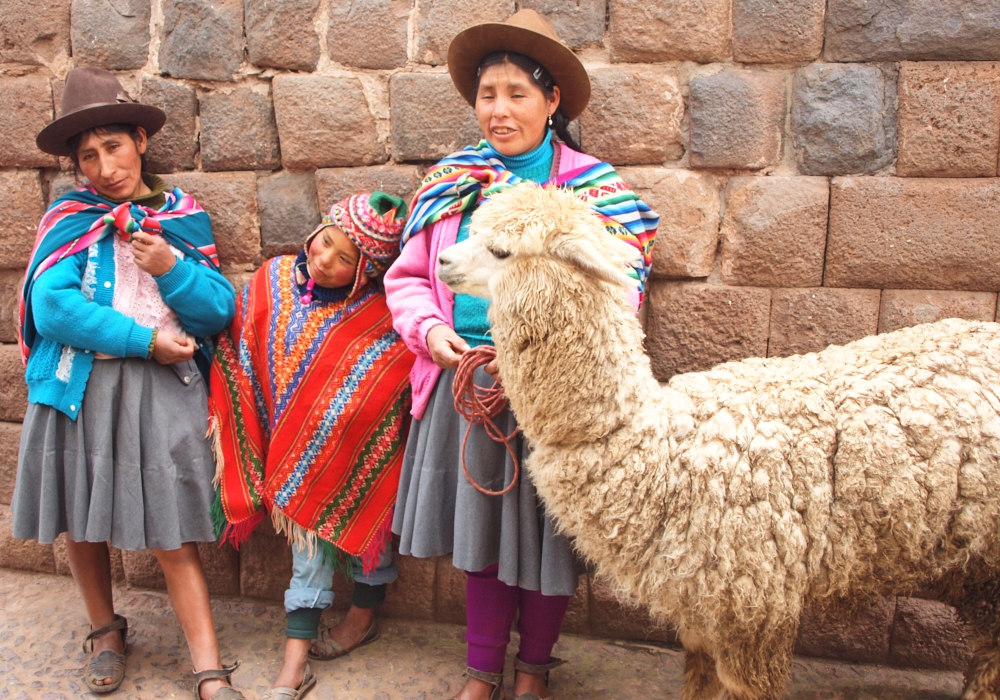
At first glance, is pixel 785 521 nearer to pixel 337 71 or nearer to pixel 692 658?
pixel 692 658

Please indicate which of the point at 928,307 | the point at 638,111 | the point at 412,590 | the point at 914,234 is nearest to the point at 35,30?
the point at 638,111

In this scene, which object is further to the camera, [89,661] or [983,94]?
[89,661]

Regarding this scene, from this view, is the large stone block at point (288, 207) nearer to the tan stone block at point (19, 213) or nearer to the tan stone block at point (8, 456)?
the tan stone block at point (19, 213)

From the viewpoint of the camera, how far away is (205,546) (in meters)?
3.13

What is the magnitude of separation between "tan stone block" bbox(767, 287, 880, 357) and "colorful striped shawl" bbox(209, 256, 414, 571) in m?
1.34

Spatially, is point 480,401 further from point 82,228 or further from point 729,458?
point 82,228

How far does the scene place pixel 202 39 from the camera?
2.88 m

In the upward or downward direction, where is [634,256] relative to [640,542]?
upward

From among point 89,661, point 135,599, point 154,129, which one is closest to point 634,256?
point 154,129

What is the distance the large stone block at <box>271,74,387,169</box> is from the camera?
9.29 feet

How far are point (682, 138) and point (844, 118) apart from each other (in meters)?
0.55

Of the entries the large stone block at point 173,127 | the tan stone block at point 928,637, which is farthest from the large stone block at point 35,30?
the tan stone block at point 928,637

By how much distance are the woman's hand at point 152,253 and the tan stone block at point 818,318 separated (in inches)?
83.7

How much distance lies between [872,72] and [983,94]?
0.36 meters
